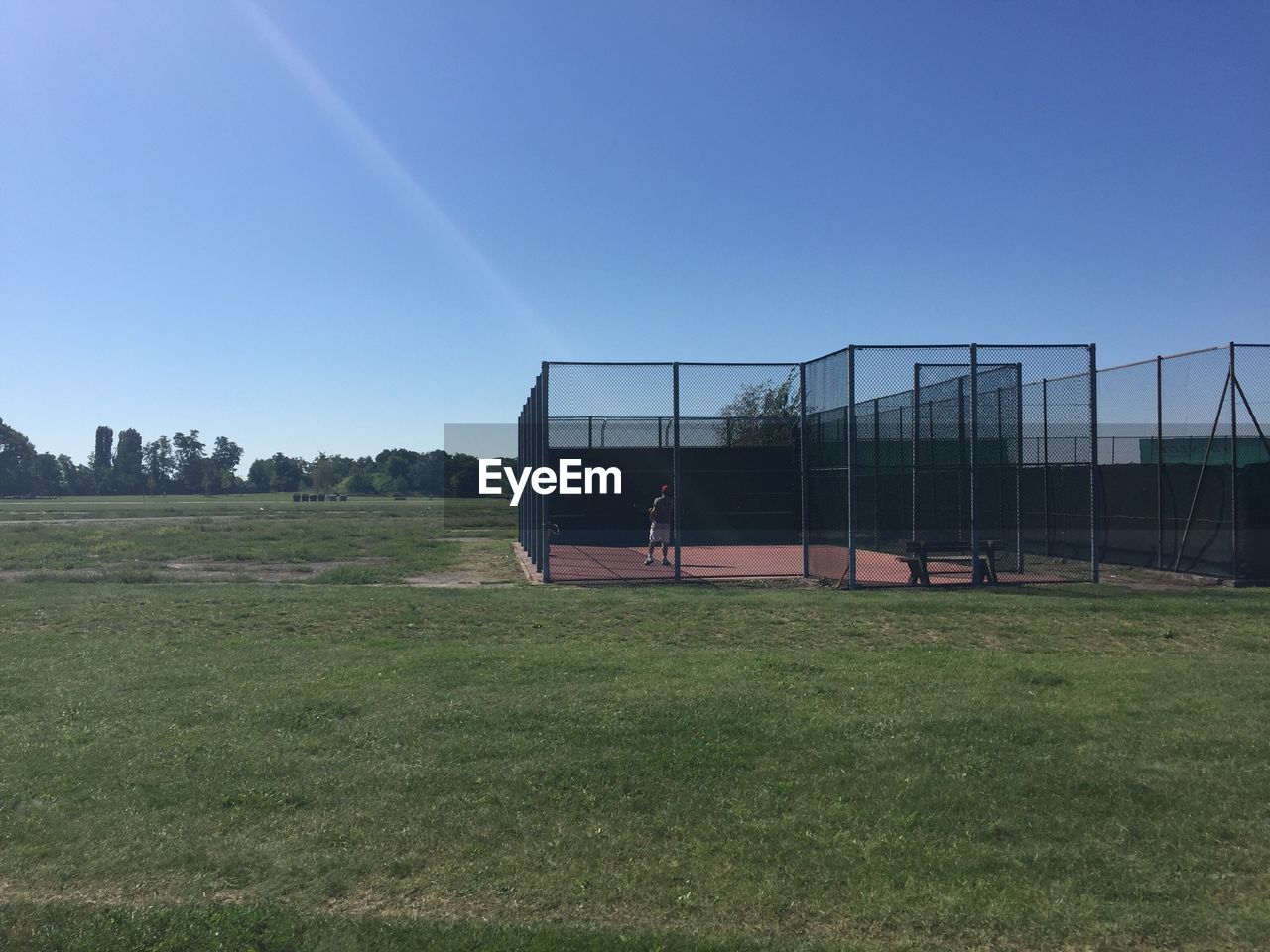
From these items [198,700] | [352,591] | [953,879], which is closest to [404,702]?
[198,700]

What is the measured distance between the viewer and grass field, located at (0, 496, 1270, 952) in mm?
3902

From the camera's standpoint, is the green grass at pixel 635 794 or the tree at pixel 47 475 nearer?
the green grass at pixel 635 794

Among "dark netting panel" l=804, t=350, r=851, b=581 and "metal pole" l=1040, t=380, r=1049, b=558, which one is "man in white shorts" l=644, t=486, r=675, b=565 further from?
"metal pole" l=1040, t=380, r=1049, b=558

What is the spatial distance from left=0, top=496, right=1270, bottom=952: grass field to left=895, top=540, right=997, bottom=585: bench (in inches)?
203

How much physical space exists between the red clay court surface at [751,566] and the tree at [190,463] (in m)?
124

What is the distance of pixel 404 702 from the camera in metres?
6.98

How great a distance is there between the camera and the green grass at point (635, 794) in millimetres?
3902

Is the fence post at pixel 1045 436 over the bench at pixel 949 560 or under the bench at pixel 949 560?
over

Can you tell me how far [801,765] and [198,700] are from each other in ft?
14.4

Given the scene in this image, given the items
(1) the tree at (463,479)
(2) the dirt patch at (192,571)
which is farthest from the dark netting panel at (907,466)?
(1) the tree at (463,479)

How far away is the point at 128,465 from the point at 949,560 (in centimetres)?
13459

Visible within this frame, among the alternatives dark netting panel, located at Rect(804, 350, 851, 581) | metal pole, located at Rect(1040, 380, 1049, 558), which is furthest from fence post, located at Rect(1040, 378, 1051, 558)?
dark netting panel, located at Rect(804, 350, 851, 581)

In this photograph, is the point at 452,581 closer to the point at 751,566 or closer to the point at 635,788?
the point at 751,566

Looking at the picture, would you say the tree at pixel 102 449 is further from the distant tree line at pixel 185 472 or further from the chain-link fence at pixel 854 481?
the chain-link fence at pixel 854 481
